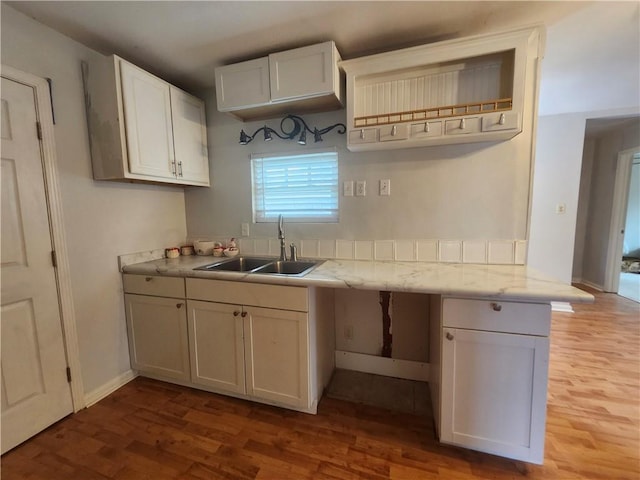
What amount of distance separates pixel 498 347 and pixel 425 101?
1.49 meters

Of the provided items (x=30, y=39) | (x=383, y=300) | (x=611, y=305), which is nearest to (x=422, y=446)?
(x=383, y=300)

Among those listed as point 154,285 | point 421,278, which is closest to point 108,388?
point 154,285

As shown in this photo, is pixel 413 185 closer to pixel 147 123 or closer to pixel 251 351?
pixel 251 351

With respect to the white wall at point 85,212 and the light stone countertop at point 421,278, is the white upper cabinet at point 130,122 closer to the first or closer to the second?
the white wall at point 85,212

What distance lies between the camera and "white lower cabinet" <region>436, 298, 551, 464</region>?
1255mm

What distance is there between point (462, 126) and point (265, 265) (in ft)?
5.10

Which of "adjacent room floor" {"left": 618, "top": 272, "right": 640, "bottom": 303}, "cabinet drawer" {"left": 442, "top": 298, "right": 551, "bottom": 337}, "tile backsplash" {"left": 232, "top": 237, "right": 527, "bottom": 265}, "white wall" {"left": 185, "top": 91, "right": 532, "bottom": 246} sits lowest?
"adjacent room floor" {"left": 618, "top": 272, "right": 640, "bottom": 303}

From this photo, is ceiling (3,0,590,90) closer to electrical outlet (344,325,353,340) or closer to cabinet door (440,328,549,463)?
cabinet door (440,328,549,463)

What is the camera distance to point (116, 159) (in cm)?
170

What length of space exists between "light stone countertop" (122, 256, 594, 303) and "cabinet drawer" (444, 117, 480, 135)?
81 cm

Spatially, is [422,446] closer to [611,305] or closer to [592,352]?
[592,352]

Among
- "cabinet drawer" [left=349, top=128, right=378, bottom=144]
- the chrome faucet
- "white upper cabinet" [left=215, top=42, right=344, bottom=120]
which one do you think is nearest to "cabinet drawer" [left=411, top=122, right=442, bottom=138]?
"cabinet drawer" [left=349, top=128, right=378, bottom=144]

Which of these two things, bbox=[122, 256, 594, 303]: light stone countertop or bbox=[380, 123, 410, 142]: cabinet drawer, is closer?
bbox=[122, 256, 594, 303]: light stone countertop

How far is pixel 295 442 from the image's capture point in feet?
4.91
